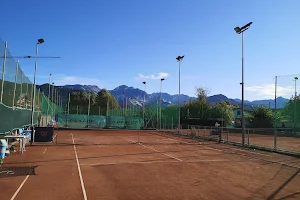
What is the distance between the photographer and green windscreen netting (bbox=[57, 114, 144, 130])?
47.2 m

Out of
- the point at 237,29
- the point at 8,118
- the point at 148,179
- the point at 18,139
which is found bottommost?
the point at 148,179

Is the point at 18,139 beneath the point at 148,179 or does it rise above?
above

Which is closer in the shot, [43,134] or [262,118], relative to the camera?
[43,134]

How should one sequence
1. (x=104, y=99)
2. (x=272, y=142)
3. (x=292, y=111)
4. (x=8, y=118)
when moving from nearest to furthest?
1. (x=8, y=118)
2. (x=272, y=142)
3. (x=292, y=111)
4. (x=104, y=99)

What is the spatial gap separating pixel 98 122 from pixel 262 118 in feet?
90.8

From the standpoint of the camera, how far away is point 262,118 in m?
49.1

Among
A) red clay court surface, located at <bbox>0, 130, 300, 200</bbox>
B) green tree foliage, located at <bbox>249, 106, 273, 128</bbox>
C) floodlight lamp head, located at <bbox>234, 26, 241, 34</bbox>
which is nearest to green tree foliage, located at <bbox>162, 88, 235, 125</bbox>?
green tree foliage, located at <bbox>249, 106, 273, 128</bbox>

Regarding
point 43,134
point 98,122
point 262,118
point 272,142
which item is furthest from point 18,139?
point 262,118

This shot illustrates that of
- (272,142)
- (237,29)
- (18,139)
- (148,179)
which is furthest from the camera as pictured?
(272,142)

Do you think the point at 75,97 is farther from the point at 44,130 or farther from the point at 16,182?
the point at 16,182

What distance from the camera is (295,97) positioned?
34844 mm

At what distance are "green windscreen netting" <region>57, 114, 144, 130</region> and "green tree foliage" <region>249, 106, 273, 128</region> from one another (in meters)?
18.9

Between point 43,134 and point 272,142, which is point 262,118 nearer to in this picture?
point 272,142

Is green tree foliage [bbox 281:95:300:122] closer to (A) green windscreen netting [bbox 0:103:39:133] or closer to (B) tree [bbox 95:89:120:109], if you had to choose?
(A) green windscreen netting [bbox 0:103:39:133]
